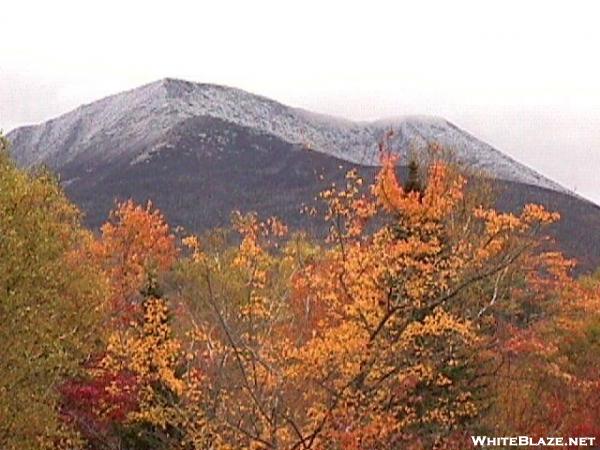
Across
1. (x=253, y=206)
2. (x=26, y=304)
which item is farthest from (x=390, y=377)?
(x=253, y=206)

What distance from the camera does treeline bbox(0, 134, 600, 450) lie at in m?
13.6

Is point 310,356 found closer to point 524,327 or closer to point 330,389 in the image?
point 330,389

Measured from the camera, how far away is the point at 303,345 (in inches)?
561

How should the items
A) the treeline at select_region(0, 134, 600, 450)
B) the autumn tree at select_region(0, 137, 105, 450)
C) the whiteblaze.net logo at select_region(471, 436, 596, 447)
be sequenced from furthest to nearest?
the whiteblaze.net logo at select_region(471, 436, 596, 447), the autumn tree at select_region(0, 137, 105, 450), the treeline at select_region(0, 134, 600, 450)

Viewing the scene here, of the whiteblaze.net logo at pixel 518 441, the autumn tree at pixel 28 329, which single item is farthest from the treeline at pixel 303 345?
the whiteblaze.net logo at pixel 518 441

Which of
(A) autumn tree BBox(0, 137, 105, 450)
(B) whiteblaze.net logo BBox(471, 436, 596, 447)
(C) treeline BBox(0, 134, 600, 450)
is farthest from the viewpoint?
(B) whiteblaze.net logo BBox(471, 436, 596, 447)

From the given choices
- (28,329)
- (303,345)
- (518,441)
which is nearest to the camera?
(303,345)

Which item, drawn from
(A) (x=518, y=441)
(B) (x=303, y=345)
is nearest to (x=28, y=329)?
(B) (x=303, y=345)

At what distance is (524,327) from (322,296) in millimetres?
11076

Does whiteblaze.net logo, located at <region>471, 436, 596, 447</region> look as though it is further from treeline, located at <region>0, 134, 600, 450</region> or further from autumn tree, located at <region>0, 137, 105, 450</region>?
autumn tree, located at <region>0, 137, 105, 450</region>

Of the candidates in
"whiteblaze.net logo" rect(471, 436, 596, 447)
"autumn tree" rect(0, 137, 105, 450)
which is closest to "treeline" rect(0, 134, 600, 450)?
"autumn tree" rect(0, 137, 105, 450)

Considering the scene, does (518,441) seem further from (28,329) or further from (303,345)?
(28,329)

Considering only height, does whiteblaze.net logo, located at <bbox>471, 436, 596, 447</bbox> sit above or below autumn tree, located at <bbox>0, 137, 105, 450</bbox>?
below

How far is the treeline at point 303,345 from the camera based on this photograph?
13.6 metres
